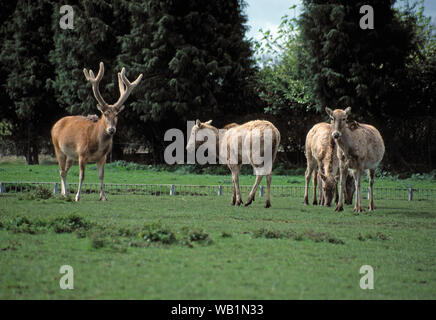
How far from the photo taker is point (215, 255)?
8102 mm

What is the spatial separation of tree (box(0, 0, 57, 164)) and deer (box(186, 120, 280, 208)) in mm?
24707

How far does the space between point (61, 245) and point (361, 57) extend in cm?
2347

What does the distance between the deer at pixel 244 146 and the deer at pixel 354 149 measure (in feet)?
5.99

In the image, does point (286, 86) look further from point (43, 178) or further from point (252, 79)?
point (43, 178)

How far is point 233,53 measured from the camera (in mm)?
33312

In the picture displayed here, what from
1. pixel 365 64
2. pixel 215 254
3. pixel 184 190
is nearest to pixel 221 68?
pixel 365 64

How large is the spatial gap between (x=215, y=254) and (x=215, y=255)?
0.07 meters

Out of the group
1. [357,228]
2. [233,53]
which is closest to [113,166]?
[233,53]

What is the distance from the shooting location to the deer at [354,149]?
14651 millimetres

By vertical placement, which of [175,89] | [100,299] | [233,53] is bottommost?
[100,299]

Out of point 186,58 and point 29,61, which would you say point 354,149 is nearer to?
point 186,58

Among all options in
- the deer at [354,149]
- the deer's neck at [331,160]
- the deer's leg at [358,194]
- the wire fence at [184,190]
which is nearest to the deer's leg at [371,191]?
the deer at [354,149]

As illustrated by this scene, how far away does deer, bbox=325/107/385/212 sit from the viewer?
14651 mm

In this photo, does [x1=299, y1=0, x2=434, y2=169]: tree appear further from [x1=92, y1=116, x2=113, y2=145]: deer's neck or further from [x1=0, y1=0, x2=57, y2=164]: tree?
[x1=0, y1=0, x2=57, y2=164]: tree
